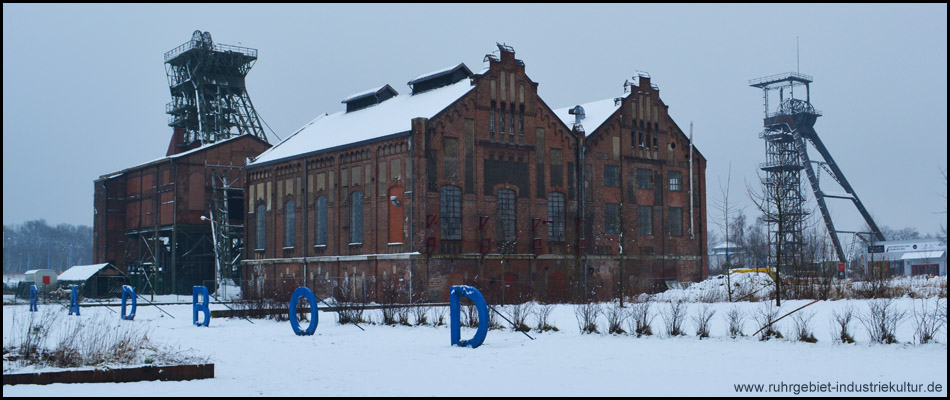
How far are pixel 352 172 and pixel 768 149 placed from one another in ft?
171

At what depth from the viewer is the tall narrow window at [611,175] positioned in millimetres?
57562

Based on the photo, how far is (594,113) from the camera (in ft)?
200

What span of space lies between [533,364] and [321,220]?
126ft

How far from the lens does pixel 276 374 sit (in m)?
17.3

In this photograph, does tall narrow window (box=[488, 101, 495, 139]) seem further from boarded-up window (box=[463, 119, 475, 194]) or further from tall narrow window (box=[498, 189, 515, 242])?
tall narrow window (box=[498, 189, 515, 242])

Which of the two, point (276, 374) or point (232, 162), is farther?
point (232, 162)

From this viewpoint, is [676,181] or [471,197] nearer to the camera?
[471,197]

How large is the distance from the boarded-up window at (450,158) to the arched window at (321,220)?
352 inches

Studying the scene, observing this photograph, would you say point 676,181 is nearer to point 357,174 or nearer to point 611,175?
point 611,175

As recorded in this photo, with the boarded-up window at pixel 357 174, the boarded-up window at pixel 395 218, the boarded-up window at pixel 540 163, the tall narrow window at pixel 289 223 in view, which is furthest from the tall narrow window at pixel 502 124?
the tall narrow window at pixel 289 223

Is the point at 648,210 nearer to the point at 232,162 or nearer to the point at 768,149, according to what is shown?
the point at 232,162

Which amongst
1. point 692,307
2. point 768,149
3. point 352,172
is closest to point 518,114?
point 352,172

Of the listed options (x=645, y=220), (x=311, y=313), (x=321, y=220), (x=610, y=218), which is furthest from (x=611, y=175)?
(x=311, y=313)

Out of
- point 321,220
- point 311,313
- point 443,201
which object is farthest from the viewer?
point 321,220
